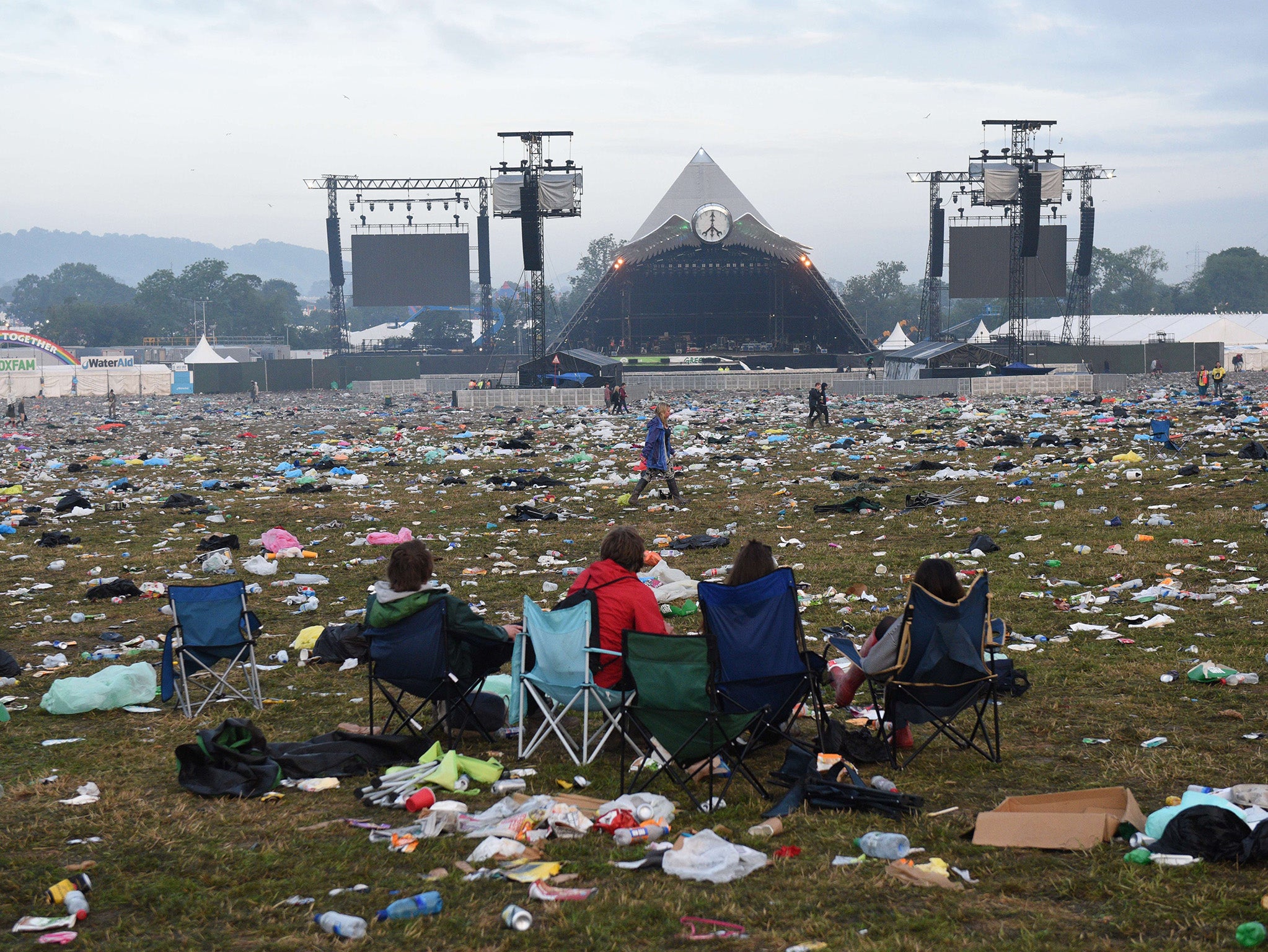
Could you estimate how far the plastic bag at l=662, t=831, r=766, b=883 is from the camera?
355 centimetres

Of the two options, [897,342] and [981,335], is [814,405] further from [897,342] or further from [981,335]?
[981,335]

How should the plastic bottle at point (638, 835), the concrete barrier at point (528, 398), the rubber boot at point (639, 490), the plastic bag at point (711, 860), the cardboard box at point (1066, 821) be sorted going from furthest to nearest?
the concrete barrier at point (528, 398)
the rubber boot at point (639, 490)
the plastic bottle at point (638, 835)
the cardboard box at point (1066, 821)
the plastic bag at point (711, 860)

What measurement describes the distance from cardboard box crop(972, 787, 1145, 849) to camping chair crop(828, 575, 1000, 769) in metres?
0.66

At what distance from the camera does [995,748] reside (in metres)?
4.57

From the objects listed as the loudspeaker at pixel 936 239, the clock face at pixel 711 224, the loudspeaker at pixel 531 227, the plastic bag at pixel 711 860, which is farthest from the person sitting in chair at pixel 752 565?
the clock face at pixel 711 224

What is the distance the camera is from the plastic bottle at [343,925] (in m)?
3.19

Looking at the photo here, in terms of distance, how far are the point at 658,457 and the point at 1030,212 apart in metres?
30.8

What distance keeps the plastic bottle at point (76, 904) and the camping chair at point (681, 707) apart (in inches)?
70.3

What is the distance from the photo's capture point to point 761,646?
4.53m

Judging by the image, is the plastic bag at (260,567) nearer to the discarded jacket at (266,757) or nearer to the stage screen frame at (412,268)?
the discarded jacket at (266,757)

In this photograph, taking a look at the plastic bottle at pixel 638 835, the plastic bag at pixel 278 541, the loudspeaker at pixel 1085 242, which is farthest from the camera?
the loudspeaker at pixel 1085 242

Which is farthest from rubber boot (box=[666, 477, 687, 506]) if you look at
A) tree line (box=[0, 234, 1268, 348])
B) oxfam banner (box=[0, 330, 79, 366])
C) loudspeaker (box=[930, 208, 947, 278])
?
tree line (box=[0, 234, 1268, 348])

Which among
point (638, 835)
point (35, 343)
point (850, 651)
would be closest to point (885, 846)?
point (638, 835)

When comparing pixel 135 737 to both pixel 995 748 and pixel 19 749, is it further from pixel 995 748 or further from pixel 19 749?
pixel 995 748
